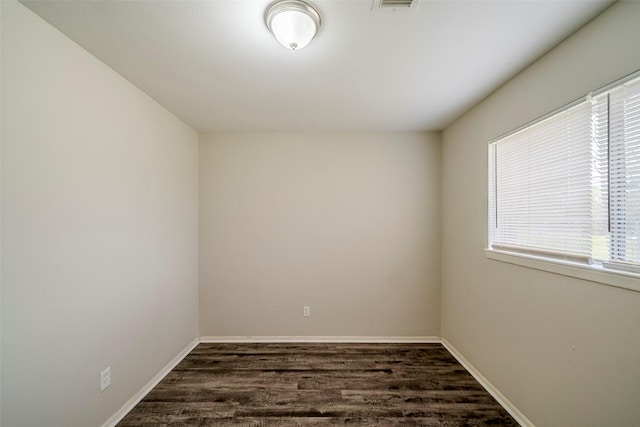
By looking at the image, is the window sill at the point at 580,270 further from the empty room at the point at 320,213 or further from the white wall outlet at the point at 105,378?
the white wall outlet at the point at 105,378

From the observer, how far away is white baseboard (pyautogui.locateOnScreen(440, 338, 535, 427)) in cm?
175

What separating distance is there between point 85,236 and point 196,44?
4.55 feet

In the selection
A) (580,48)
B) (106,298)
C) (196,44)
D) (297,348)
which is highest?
(196,44)

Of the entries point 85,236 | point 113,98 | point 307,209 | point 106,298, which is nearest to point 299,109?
point 307,209

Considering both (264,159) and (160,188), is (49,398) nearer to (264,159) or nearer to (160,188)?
(160,188)

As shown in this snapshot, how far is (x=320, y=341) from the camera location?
2.96m

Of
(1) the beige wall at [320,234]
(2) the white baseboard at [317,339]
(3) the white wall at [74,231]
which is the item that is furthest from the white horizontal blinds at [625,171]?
(3) the white wall at [74,231]

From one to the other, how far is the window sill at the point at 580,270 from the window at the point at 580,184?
1.2 inches

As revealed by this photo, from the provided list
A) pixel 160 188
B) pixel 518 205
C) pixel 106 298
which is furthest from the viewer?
pixel 160 188

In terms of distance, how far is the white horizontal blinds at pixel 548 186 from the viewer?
4.57 feet

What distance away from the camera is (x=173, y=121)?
253cm

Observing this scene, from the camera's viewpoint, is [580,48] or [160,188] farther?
[160,188]

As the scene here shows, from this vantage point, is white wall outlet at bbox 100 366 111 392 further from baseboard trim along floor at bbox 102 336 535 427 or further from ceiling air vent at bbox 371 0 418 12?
ceiling air vent at bbox 371 0 418 12

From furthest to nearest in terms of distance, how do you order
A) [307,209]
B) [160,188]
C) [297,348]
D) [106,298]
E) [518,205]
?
[307,209]
[297,348]
[160,188]
[518,205]
[106,298]
